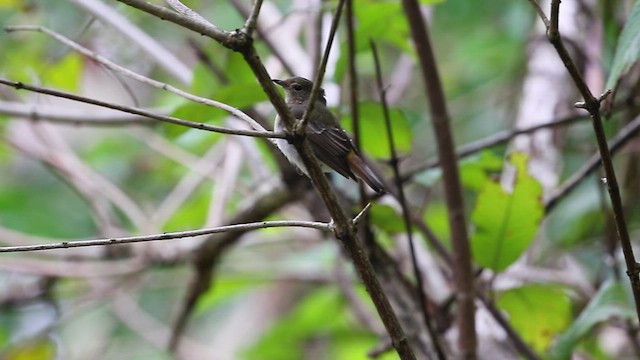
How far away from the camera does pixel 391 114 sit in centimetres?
249

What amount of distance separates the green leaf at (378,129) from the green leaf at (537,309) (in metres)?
0.54

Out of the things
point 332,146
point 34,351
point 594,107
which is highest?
point 34,351

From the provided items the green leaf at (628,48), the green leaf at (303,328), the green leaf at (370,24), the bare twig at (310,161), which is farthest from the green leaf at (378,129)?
Result: the green leaf at (303,328)

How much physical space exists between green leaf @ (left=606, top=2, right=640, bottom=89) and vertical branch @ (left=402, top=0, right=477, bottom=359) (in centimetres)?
65

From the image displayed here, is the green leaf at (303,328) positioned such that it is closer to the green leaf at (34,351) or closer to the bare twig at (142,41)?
the green leaf at (34,351)

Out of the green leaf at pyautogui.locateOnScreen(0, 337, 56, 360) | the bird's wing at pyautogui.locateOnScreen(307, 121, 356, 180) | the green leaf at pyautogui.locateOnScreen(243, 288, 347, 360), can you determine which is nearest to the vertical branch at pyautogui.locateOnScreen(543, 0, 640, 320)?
the bird's wing at pyautogui.locateOnScreen(307, 121, 356, 180)

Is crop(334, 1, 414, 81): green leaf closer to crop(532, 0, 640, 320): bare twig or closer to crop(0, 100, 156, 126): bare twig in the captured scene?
crop(0, 100, 156, 126): bare twig

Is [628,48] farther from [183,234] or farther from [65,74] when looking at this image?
[65,74]

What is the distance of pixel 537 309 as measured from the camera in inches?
95.8

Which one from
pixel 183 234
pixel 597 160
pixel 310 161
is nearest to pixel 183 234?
pixel 183 234

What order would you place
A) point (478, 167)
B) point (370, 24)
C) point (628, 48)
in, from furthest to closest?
1. point (478, 167)
2. point (370, 24)
3. point (628, 48)

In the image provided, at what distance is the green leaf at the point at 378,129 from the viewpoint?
246 centimetres

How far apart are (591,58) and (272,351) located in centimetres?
202

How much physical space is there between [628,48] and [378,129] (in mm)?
951
